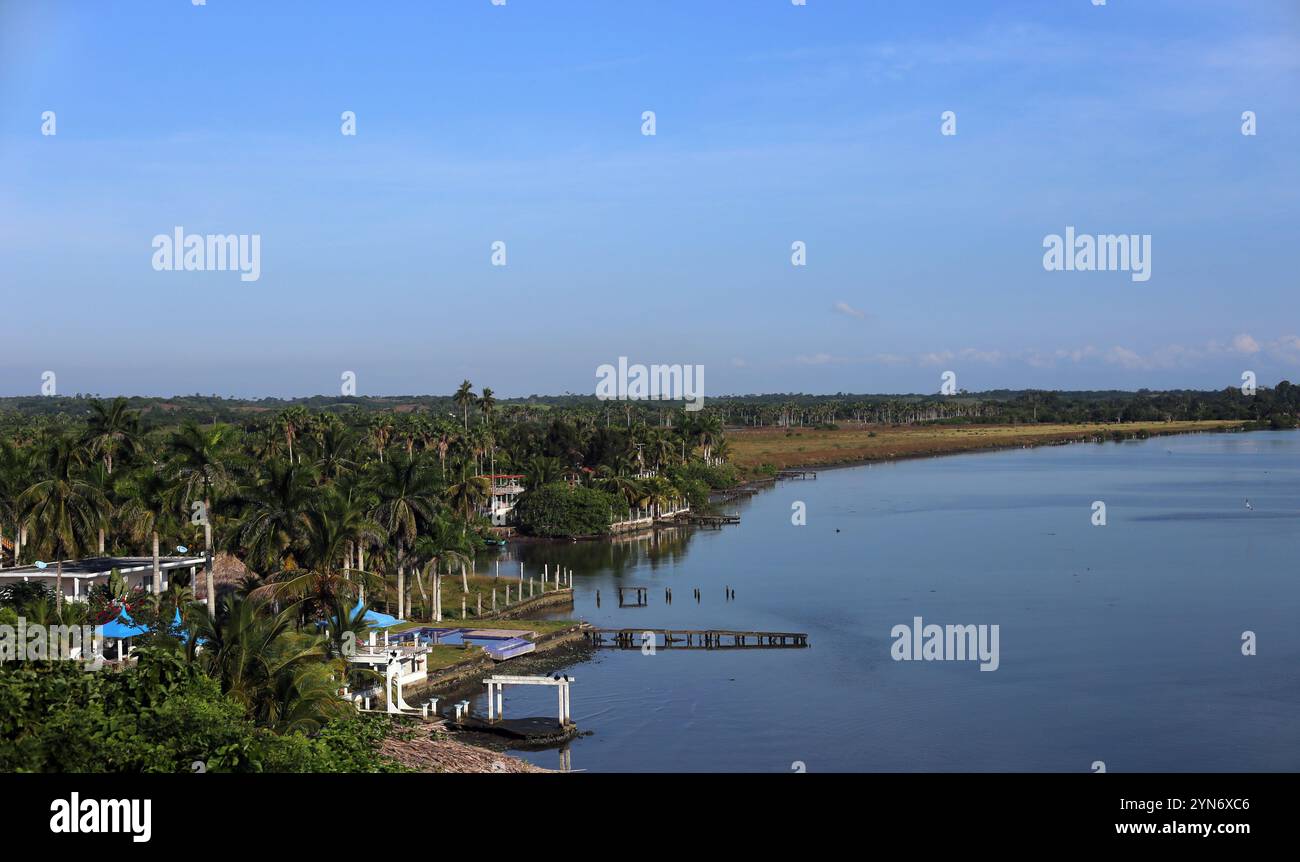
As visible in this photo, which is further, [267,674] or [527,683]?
[527,683]

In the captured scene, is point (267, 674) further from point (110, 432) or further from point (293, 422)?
point (293, 422)

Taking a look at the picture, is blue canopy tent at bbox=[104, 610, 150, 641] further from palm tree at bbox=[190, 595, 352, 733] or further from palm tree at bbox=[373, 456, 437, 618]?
palm tree at bbox=[373, 456, 437, 618]

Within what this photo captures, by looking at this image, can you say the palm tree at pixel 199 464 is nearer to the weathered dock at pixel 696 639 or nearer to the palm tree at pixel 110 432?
the palm tree at pixel 110 432

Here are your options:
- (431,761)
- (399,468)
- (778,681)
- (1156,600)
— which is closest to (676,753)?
(778,681)

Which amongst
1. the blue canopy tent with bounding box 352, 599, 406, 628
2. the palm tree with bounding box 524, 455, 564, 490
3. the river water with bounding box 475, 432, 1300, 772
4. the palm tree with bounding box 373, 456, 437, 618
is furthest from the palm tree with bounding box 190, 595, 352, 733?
the palm tree with bounding box 524, 455, 564, 490

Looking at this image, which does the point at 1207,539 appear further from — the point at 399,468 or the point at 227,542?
the point at 227,542

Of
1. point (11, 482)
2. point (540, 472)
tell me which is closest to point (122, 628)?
point (11, 482)

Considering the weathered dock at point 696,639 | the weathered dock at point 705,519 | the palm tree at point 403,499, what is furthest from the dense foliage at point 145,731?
the weathered dock at point 705,519

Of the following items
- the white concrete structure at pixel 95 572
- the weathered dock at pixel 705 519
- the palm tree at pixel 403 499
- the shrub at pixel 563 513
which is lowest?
the weathered dock at pixel 705 519

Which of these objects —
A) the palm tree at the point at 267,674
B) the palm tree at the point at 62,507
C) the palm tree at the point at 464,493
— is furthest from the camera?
the palm tree at the point at 464,493
